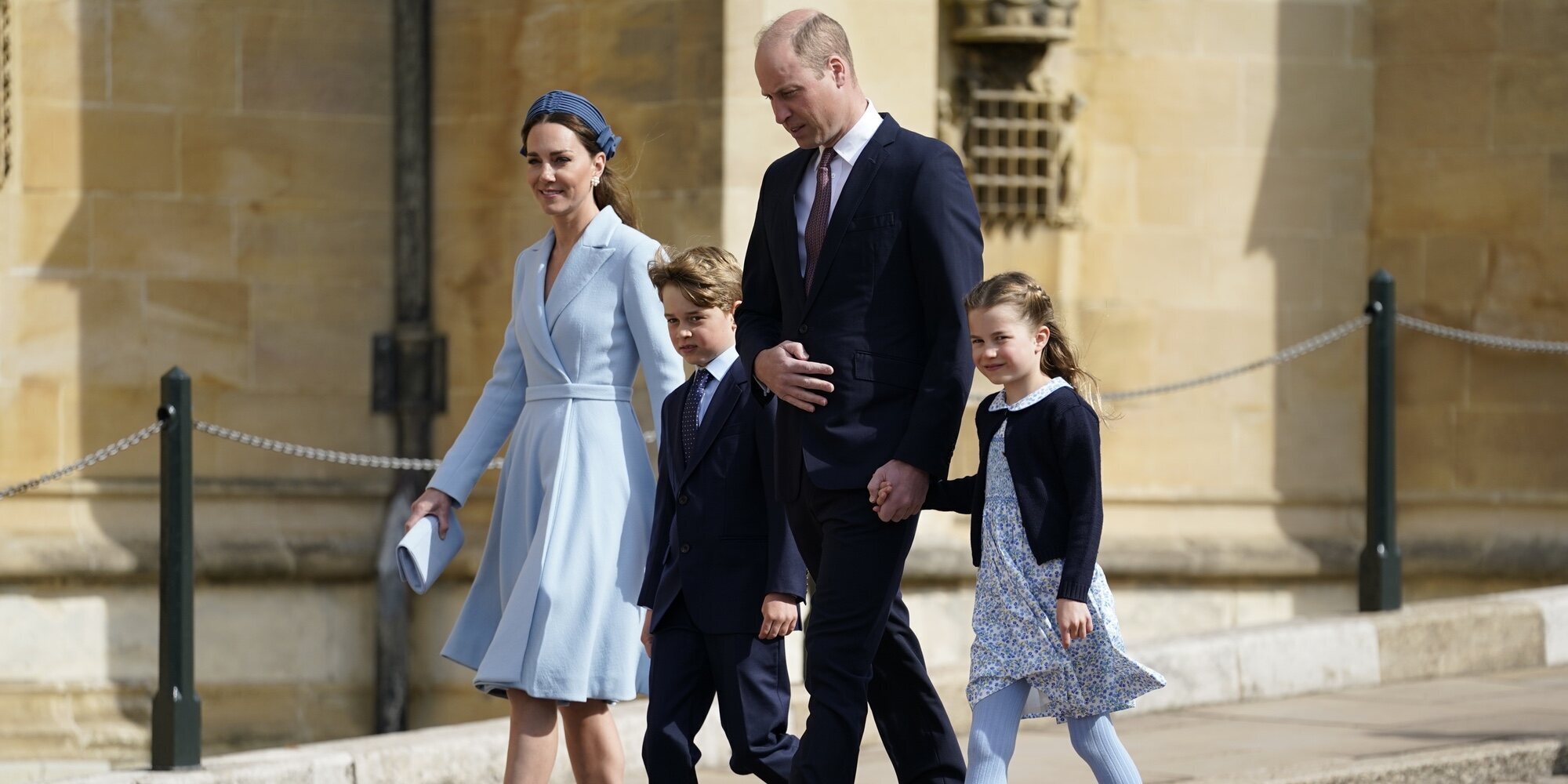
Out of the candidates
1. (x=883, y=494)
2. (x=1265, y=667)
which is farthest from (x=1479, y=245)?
(x=883, y=494)

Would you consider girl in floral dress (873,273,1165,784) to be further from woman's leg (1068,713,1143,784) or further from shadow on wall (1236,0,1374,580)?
shadow on wall (1236,0,1374,580)

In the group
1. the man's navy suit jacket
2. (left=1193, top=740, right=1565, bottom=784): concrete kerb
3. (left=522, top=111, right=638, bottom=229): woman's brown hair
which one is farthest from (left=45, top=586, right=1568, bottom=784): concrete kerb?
the man's navy suit jacket

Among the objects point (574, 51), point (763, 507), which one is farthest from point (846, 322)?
point (574, 51)

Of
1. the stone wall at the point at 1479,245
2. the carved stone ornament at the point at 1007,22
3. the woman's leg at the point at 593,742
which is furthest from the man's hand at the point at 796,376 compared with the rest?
the stone wall at the point at 1479,245

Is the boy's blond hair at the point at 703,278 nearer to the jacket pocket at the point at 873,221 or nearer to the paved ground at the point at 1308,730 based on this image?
the jacket pocket at the point at 873,221

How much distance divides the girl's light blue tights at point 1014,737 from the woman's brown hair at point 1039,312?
59 centimetres

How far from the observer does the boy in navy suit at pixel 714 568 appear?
4273mm

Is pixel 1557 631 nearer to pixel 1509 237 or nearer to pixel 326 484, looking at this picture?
pixel 1509 237

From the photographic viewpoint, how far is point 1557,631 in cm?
781

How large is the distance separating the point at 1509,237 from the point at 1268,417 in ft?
3.93

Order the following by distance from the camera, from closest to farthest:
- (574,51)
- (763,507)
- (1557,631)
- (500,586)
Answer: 1. (763,507)
2. (500,586)
3. (1557,631)
4. (574,51)

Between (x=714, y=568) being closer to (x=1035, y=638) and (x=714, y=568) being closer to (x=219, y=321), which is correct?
(x=1035, y=638)

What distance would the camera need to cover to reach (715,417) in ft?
14.4

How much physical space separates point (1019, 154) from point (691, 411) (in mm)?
4312
